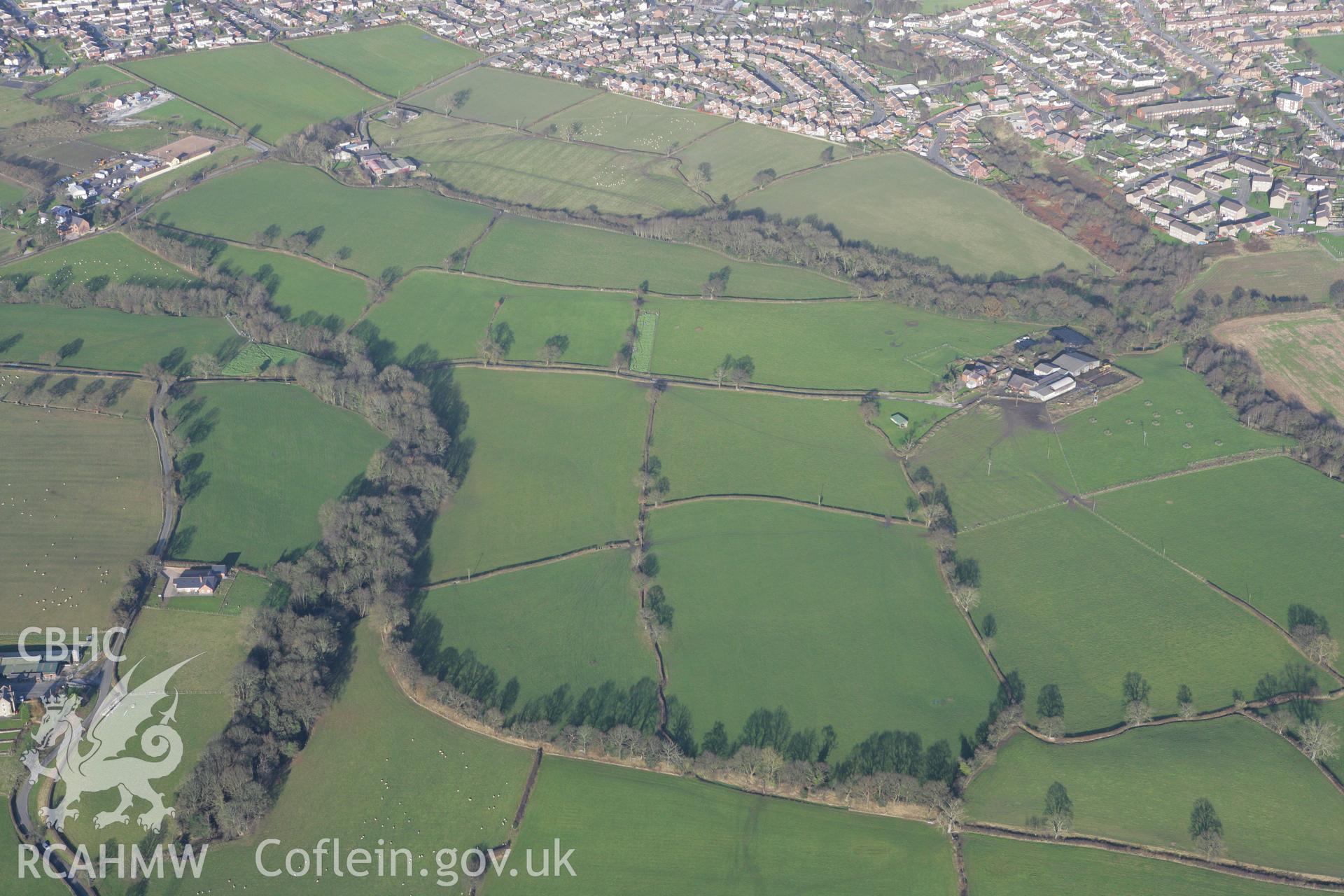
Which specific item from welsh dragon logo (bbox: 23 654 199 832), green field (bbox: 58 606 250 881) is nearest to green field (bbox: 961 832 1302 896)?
green field (bbox: 58 606 250 881)

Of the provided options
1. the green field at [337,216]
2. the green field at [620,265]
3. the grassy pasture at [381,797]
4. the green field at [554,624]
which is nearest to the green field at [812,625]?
the green field at [554,624]

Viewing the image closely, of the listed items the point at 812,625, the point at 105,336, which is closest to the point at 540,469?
the point at 812,625

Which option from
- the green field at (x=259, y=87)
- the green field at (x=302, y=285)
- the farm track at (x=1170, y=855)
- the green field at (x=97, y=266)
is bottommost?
the green field at (x=97, y=266)

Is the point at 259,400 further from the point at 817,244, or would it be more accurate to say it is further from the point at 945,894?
the point at 945,894

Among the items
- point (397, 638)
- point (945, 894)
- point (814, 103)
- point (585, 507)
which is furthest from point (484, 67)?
point (945, 894)

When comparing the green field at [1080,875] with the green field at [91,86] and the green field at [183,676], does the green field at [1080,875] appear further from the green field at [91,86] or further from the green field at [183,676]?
the green field at [91,86]

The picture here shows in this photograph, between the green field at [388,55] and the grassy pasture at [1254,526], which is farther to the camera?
the green field at [388,55]
